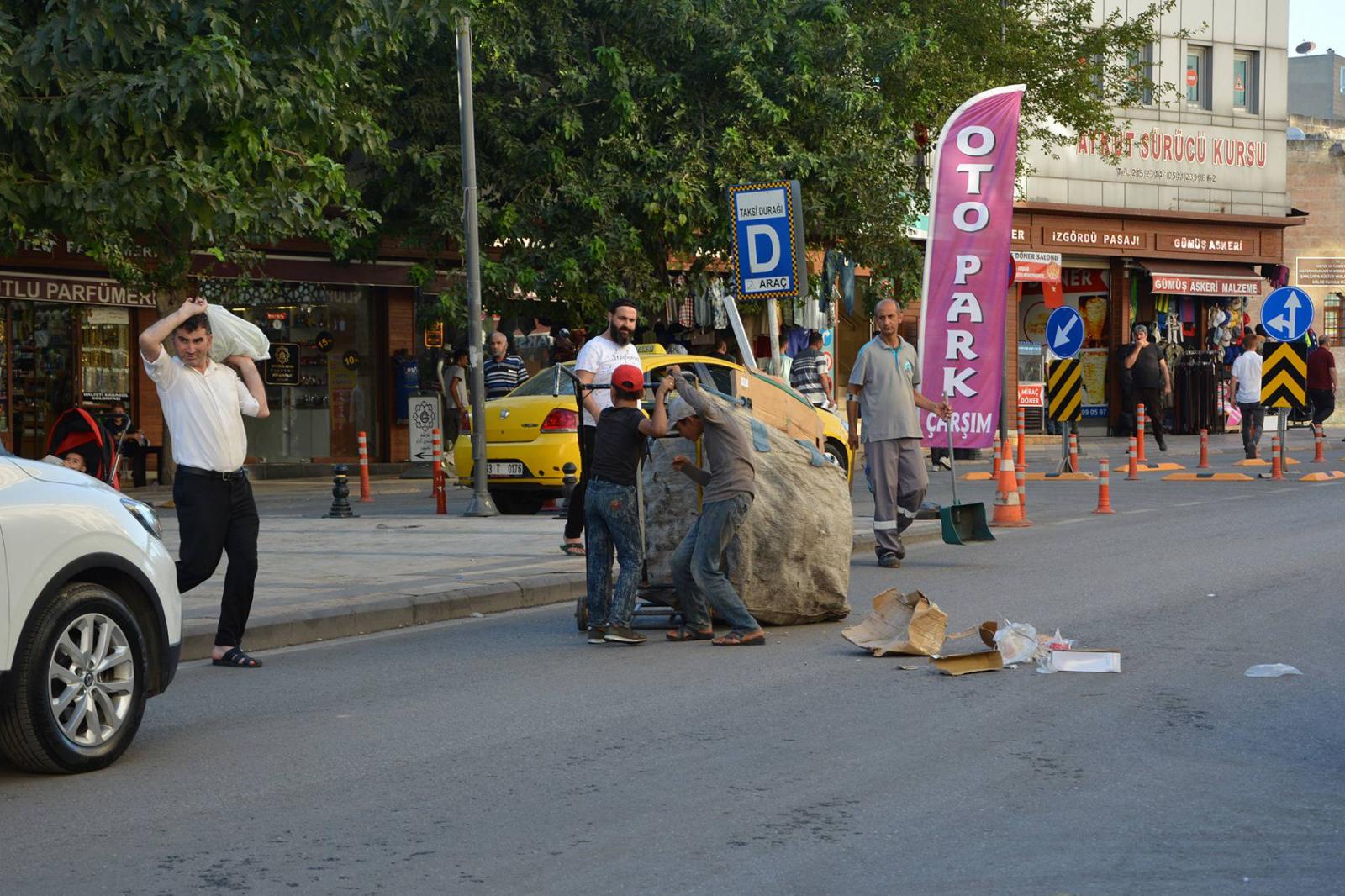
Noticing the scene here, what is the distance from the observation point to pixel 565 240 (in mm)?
24828

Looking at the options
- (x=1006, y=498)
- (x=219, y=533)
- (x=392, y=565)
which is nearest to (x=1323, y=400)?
(x=1006, y=498)

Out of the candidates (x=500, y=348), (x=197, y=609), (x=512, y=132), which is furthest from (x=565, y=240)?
(x=197, y=609)

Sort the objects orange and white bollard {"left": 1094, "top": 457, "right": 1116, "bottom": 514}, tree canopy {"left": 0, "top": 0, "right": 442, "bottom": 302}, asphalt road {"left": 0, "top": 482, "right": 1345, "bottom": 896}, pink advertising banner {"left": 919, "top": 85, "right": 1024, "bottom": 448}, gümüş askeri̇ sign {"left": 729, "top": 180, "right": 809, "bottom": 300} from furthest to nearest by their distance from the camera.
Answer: orange and white bollard {"left": 1094, "top": 457, "right": 1116, "bottom": 514}, pink advertising banner {"left": 919, "top": 85, "right": 1024, "bottom": 448}, gümüş askeri̇ sign {"left": 729, "top": 180, "right": 809, "bottom": 300}, tree canopy {"left": 0, "top": 0, "right": 442, "bottom": 302}, asphalt road {"left": 0, "top": 482, "right": 1345, "bottom": 896}

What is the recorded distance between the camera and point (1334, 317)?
48125 millimetres

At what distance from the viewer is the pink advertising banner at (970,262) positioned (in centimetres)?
1612

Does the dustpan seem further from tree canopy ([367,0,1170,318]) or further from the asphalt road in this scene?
tree canopy ([367,0,1170,318])

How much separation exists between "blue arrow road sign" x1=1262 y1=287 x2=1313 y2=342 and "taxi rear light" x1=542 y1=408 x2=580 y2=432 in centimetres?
1026

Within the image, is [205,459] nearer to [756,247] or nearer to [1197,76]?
[756,247]

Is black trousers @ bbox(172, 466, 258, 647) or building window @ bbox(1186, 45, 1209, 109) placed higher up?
building window @ bbox(1186, 45, 1209, 109)

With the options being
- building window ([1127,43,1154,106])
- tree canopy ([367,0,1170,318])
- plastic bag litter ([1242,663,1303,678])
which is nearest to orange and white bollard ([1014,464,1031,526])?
tree canopy ([367,0,1170,318])

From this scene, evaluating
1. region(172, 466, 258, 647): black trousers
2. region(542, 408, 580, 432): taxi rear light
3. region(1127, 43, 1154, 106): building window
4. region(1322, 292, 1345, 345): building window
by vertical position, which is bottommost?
region(172, 466, 258, 647): black trousers

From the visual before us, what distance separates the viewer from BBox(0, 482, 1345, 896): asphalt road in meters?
5.16

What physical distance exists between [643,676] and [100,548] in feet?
9.72

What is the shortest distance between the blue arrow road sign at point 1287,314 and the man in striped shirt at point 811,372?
612 centimetres
